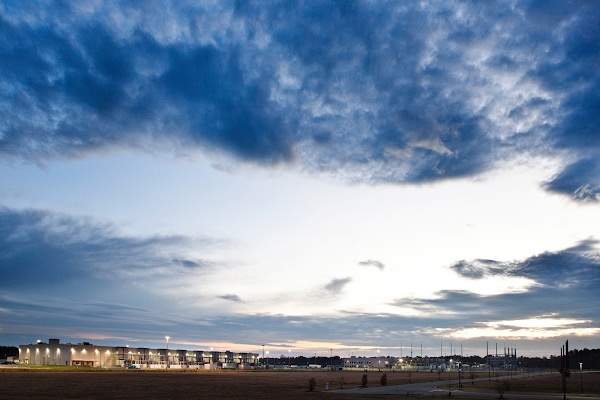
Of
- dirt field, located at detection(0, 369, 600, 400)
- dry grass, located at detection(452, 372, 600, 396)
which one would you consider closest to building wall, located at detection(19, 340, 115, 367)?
dirt field, located at detection(0, 369, 600, 400)

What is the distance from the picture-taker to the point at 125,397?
50.5m

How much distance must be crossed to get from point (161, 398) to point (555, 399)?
41400 mm

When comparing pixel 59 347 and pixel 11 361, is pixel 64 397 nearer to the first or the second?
pixel 59 347

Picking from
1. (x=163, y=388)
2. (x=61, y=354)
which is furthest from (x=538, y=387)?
(x=61, y=354)

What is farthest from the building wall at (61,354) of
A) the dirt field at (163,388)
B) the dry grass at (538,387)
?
the dry grass at (538,387)

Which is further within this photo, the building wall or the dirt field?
the building wall

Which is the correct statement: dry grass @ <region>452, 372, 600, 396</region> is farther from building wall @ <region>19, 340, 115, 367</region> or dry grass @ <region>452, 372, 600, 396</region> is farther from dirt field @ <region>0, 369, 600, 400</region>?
building wall @ <region>19, 340, 115, 367</region>

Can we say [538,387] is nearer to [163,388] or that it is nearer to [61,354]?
[163,388]

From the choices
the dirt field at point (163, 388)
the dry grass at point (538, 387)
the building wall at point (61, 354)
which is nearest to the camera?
the dirt field at point (163, 388)

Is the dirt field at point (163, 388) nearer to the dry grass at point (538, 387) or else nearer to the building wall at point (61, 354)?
the dry grass at point (538, 387)

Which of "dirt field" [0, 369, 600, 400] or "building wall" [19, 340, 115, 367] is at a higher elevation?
"dirt field" [0, 369, 600, 400]

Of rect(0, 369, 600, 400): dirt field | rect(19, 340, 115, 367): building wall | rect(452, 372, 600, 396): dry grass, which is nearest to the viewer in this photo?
rect(0, 369, 600, 400): dirt field

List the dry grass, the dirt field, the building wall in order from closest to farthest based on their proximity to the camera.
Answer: the dirt field → the dry grass → the building wall

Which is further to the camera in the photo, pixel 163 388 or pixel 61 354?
pixel 61 354
